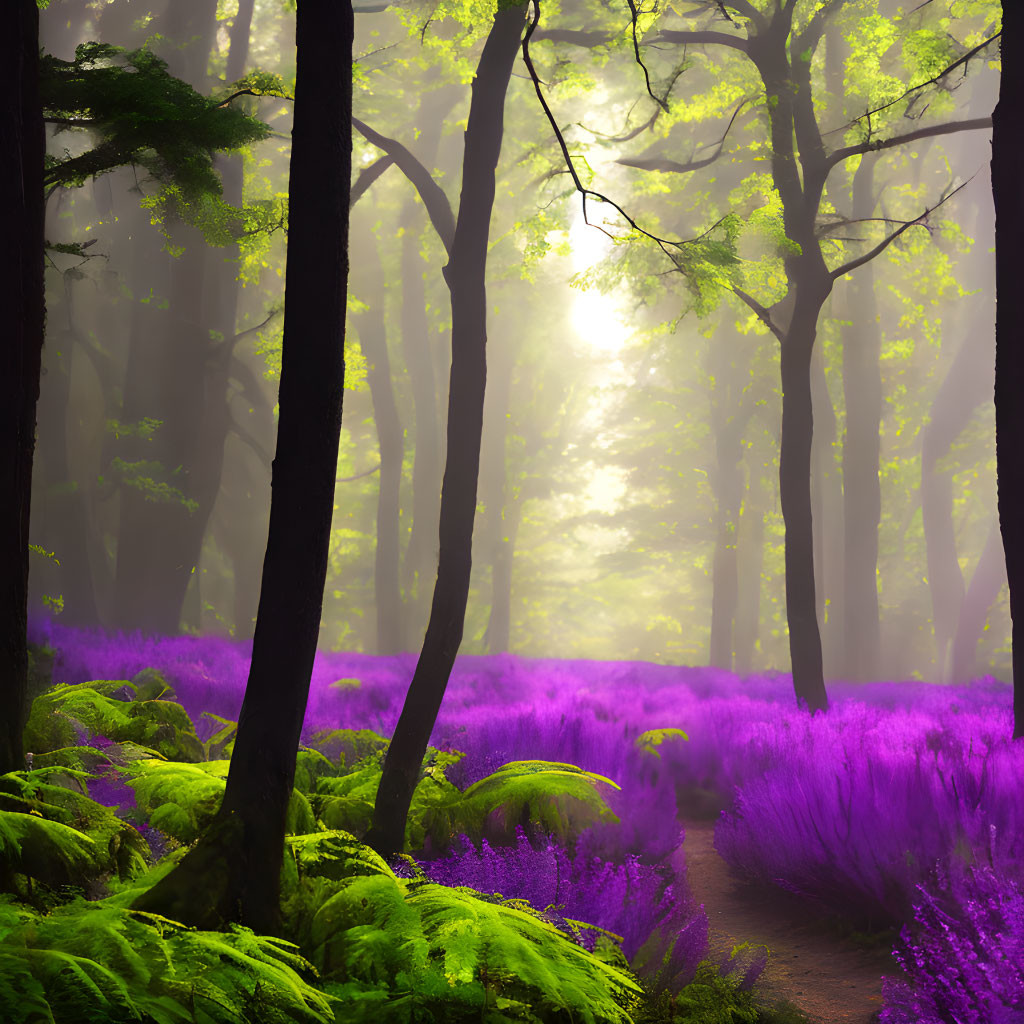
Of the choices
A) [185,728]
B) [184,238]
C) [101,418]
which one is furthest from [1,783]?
[101,418]

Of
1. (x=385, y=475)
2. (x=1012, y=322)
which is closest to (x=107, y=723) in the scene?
(x=1012, y=322)

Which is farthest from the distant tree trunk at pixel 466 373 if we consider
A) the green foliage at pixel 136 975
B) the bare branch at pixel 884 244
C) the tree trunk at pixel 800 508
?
the tree trunk at pixel 800 508

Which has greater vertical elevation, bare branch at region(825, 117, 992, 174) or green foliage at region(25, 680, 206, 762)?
bare branch at region(825, 117, 992, 174)

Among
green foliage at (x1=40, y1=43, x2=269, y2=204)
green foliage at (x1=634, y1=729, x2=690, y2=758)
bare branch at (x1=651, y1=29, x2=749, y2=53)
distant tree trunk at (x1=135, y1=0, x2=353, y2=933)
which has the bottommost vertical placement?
green foliage at (x1=634, y1=729, x2=690, y2=758)

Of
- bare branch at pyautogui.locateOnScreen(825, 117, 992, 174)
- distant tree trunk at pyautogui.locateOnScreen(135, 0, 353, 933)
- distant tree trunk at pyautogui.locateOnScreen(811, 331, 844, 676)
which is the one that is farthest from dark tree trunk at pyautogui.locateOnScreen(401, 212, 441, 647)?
distant tree trunk at pyautogui.locateOnScreen(135, 0, 353, 933)

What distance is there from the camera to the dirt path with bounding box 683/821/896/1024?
3.07 metres

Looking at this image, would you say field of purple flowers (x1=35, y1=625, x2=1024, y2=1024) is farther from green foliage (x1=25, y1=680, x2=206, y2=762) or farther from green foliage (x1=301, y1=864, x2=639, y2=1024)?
green foliage (x1=25, y1=680, x2=206, y2=762)

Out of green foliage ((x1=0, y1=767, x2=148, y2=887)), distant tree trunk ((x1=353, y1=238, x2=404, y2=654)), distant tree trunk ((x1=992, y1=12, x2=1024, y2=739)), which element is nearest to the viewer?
green foliage ((x1=0, y1=767, x2=148, y2=887))

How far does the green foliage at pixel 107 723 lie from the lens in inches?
161

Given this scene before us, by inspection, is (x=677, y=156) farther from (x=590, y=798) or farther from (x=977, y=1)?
(x=590, y=798)

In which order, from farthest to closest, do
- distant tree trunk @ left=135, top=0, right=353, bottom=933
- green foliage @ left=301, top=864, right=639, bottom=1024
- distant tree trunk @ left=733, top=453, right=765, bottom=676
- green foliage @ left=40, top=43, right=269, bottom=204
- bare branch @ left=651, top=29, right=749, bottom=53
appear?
distant tree trunk @ left=733, top=453, right=765, bottom=676
bare branch @ left=651, top=29, right=749, bottom=53
green foliage @ left=40, top=43, right=269, bottom=204
distant tree trunk @ left=135, top=0, right=353, bottom=933
green foliage @ left=301, top=864, right=639, bottom=1024

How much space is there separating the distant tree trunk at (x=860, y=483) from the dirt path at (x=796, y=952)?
38.8ft

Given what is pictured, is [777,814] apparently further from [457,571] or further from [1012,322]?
[1012,322]

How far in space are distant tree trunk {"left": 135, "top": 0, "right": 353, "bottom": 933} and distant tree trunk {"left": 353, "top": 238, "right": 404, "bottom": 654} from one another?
16.6 m
